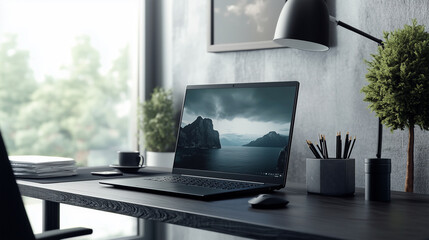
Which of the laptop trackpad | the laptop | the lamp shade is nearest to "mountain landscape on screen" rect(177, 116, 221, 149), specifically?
the laptop

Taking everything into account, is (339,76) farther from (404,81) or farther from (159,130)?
(159,130)

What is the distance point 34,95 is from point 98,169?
4256mm

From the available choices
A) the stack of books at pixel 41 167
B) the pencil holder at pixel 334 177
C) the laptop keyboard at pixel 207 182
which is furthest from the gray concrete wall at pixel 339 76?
the stack of books at pixel 41 167

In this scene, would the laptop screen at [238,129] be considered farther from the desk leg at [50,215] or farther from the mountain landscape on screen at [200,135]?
the desk leg at [50,215]

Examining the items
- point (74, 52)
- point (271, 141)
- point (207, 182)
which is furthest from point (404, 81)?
point (74, 52)

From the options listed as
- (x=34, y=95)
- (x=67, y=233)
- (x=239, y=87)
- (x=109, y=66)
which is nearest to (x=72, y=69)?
(x=34, y=95)

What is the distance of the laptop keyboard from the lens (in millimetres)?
1424

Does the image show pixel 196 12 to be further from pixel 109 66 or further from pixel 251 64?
pixel 109 66

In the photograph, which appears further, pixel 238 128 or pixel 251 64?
pixel 251 64

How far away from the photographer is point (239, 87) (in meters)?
1.69

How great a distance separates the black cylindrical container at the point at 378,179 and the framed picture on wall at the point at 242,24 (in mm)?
814

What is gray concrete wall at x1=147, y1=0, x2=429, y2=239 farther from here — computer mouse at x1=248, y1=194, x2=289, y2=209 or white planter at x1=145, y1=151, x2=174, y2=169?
computer mouse at x1=248, y1=194, x2=289, y2=209

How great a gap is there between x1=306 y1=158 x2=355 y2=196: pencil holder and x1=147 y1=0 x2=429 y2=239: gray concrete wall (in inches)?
13.6

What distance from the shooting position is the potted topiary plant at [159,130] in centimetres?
235
